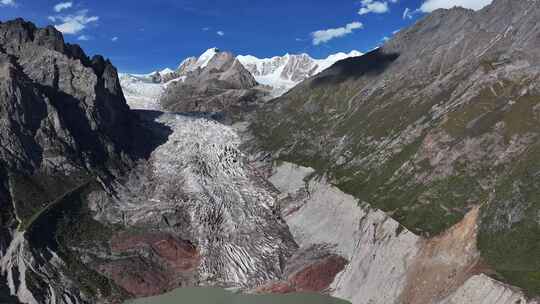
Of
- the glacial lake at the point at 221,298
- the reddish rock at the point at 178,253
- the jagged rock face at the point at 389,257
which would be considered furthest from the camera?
the reddish rock at the point at 178,253

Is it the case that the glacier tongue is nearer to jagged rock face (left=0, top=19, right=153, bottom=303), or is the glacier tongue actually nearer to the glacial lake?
the glacial lake

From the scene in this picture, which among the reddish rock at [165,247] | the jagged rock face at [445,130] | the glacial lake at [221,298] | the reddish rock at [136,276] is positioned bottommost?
the glacial lake at [221,298]

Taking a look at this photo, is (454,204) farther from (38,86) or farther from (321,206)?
(38,86)

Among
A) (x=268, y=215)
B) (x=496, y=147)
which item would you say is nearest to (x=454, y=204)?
(x=496, y=147)

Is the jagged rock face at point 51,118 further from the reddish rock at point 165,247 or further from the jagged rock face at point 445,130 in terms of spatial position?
the jagged rock face at point 445,130

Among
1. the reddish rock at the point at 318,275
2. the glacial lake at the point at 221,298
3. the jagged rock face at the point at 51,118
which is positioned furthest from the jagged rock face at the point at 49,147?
the reddish rock at the point at 318,275

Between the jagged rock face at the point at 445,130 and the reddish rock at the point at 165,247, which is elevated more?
the jagged rock face at the point at 445,130

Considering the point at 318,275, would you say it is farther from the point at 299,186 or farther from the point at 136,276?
the point at 299,186
